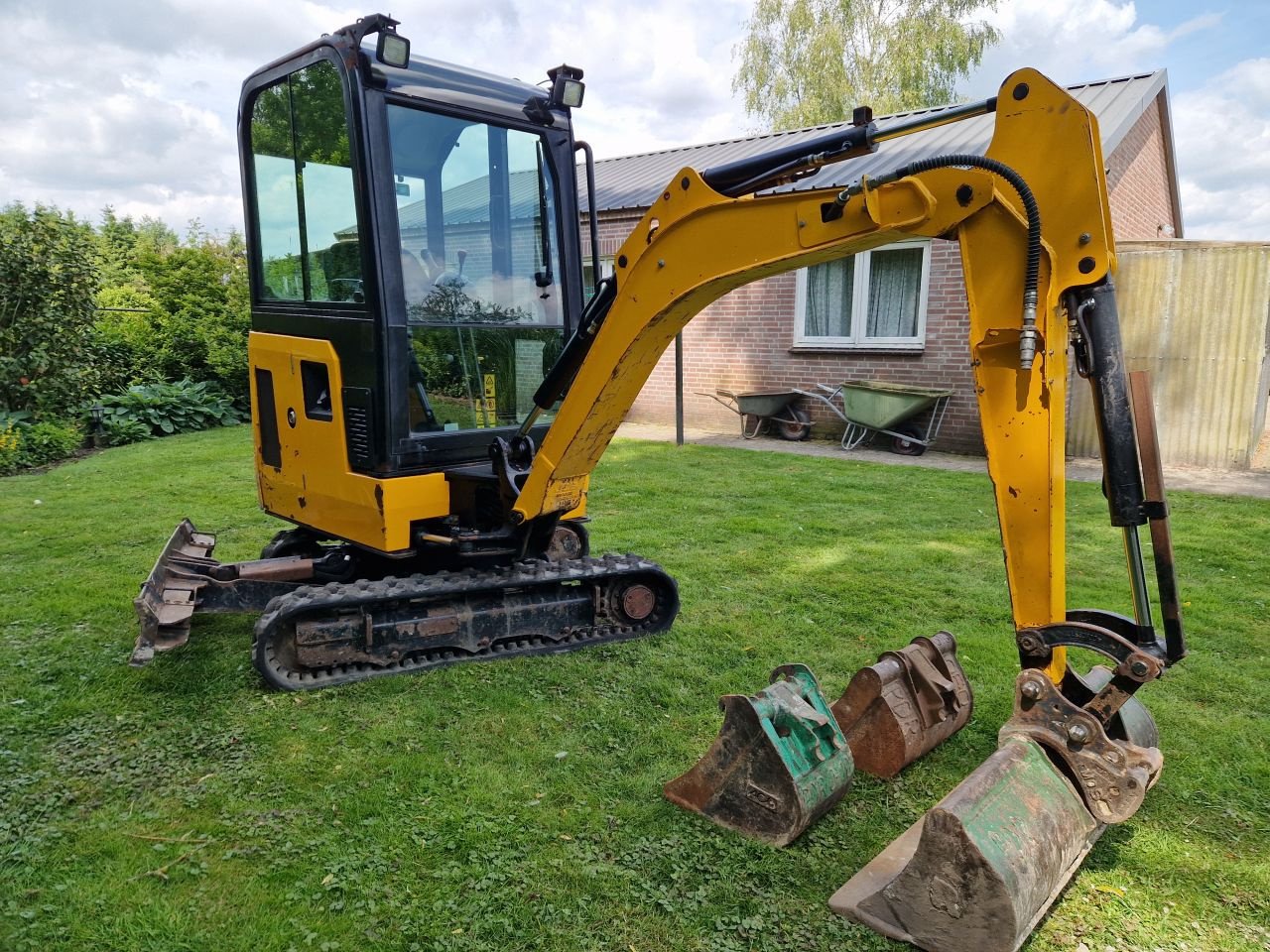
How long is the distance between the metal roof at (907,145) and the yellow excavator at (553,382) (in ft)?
19.1

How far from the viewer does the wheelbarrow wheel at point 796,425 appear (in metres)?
11.6

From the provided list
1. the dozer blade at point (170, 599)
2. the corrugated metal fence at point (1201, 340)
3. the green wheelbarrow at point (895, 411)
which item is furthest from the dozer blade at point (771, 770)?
the corrugated metal fence at point (1201, 340)

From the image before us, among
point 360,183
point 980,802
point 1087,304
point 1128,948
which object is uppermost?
point 360,183

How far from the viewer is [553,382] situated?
159 inches

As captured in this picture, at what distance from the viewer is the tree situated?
78.2 feet

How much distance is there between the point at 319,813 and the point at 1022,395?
8.76 ft

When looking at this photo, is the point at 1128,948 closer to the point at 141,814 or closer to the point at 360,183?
the point at 141,814

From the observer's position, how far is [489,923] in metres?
2.45

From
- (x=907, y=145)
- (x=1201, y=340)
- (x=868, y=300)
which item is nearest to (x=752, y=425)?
(x=868, y=300)

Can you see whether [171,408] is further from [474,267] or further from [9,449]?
[474,267]

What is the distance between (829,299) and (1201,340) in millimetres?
4264

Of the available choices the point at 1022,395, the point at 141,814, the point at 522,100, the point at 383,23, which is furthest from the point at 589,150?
the point at 141,814

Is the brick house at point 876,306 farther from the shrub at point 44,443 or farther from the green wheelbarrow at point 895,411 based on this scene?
the shrub at point 44,443

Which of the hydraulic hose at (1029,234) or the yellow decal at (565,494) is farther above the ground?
the hydraulic hose at (1029,234)
